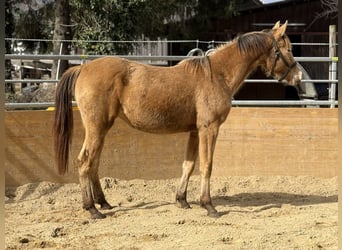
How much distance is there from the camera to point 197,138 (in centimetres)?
512

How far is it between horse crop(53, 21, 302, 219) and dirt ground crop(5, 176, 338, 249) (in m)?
0.29

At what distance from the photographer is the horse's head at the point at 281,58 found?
16.4ft

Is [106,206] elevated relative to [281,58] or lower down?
lower down

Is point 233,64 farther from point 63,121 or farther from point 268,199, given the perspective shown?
point 63,121

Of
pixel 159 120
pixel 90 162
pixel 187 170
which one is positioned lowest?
pixel 187 170

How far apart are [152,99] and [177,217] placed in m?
1.20

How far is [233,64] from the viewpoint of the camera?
4941 millimetres

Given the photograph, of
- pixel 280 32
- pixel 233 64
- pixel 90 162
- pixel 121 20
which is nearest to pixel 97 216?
pixel 90 162

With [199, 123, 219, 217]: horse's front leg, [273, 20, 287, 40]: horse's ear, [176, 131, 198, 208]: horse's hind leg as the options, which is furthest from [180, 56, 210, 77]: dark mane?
[273, 20, 287, 40]: horse's ear

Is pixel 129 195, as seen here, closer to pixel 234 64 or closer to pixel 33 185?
pixel 33 185

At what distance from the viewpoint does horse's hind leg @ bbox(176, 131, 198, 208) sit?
16.5ft

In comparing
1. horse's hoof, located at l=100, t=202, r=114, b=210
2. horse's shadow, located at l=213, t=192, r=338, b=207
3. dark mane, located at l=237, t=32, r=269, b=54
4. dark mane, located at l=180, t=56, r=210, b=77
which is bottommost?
horse's shadow, located at l=213, t=192, r=338, b=207

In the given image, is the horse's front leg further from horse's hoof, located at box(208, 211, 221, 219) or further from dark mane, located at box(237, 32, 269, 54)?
dark mane, located at box(237, 32, 269, 54)

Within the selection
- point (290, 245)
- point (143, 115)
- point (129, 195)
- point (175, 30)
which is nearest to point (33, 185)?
point (129, 195)
